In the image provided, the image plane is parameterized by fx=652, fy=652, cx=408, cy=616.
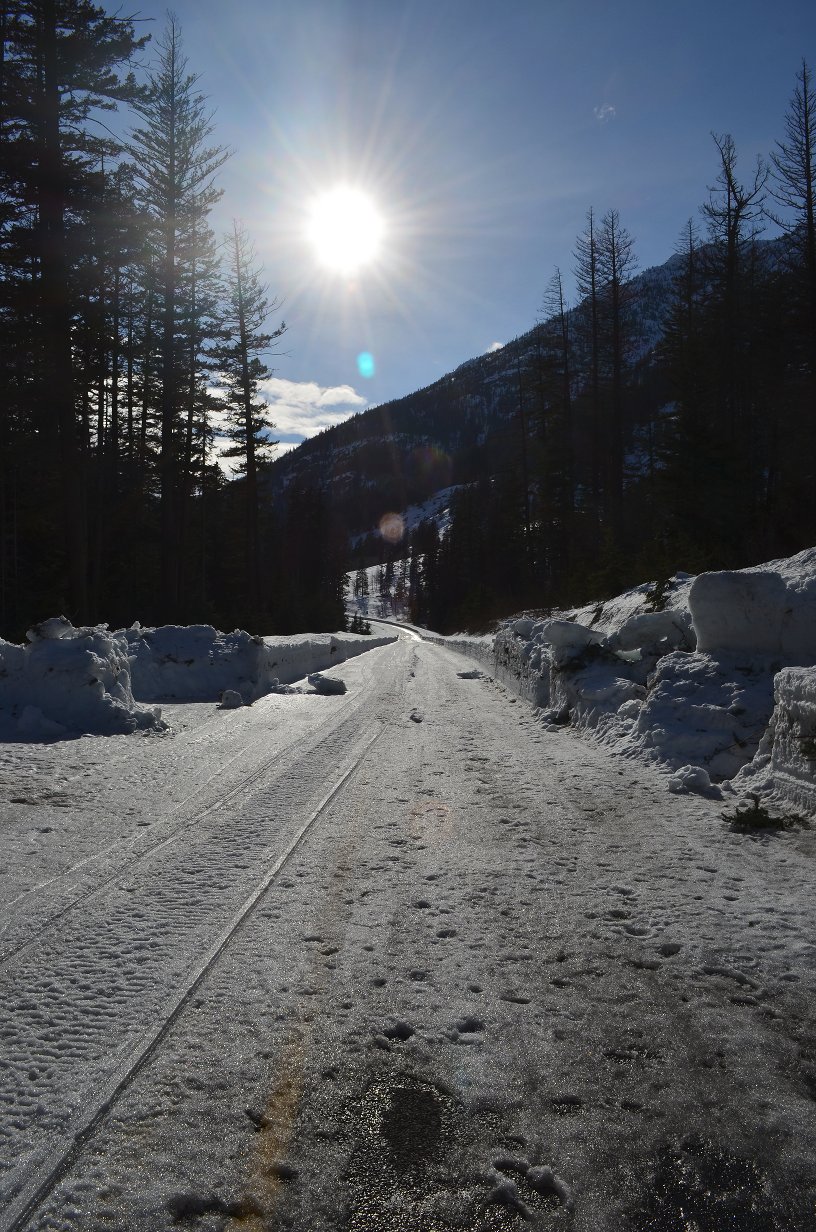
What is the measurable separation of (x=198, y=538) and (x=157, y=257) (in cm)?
1403

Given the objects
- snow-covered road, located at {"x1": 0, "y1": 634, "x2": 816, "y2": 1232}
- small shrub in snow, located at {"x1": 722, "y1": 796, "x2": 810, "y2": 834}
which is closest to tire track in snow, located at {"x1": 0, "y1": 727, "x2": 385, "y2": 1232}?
snow-covered road, located at {"x1": 0, "y1": 634, "x2": 816, "y2": 1232}

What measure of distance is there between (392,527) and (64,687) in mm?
171227

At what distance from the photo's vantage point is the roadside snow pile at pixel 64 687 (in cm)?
775

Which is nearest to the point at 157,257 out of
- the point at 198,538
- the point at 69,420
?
the point at 69,420

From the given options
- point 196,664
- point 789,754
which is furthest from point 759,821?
point 196,664

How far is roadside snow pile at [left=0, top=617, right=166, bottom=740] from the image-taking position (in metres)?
7.75

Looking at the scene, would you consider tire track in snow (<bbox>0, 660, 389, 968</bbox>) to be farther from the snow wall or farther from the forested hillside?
the forested hillside

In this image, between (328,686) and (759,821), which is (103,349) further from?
(759,821)

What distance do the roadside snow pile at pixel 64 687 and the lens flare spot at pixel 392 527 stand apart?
536 feet

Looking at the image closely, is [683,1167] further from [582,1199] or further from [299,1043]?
[299,1043]

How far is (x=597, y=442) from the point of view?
31.4 meters

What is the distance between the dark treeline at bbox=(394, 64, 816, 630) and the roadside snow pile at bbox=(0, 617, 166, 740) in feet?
34.1

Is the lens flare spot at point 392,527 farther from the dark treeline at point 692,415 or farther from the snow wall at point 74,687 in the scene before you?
the snow wall at point 74,687

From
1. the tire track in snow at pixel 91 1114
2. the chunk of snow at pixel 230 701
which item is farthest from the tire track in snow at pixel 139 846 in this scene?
the chunk of snow at pixel 230 701
